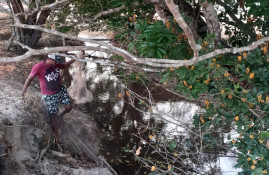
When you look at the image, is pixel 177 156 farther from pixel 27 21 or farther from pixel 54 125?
pixel 27 21

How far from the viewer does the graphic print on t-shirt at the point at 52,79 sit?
17.4ft

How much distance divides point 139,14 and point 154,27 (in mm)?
1204

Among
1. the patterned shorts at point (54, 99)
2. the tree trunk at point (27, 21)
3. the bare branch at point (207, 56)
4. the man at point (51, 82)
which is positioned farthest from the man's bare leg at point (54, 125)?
the tree trunk at point (27, 21)

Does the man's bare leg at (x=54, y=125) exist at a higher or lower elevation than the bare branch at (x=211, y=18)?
lower

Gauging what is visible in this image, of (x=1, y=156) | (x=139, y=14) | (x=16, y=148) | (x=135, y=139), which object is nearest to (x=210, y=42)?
(x=139, y=14)

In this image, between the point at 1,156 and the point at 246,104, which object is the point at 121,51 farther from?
the point at 1,156

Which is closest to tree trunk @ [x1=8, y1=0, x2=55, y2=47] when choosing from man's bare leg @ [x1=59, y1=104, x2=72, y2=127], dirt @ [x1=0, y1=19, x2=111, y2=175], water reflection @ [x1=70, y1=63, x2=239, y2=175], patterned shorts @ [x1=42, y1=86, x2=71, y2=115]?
water reflection @ [x1=70, y1=63, x2=239, y2=175]

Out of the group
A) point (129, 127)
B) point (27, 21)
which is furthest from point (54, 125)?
point (27, 21)

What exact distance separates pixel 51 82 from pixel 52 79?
0.16ft

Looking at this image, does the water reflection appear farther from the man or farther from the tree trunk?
the tree trunk

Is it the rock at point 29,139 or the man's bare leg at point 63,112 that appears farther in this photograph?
the man's bare leg at point 63,112

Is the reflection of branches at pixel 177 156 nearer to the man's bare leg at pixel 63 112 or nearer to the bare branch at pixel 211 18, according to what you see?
the man's bare leg at pixel 63 112

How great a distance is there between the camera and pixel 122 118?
8461mm

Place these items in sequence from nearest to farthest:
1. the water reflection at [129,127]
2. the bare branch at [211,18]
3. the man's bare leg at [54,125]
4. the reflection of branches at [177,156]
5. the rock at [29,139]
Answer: the bare branch at [211,18] → the reflection of branches at [177,156] → the rock at [29,139] → the man's bare leg at [54,125] → the water reflection at [129,127]
